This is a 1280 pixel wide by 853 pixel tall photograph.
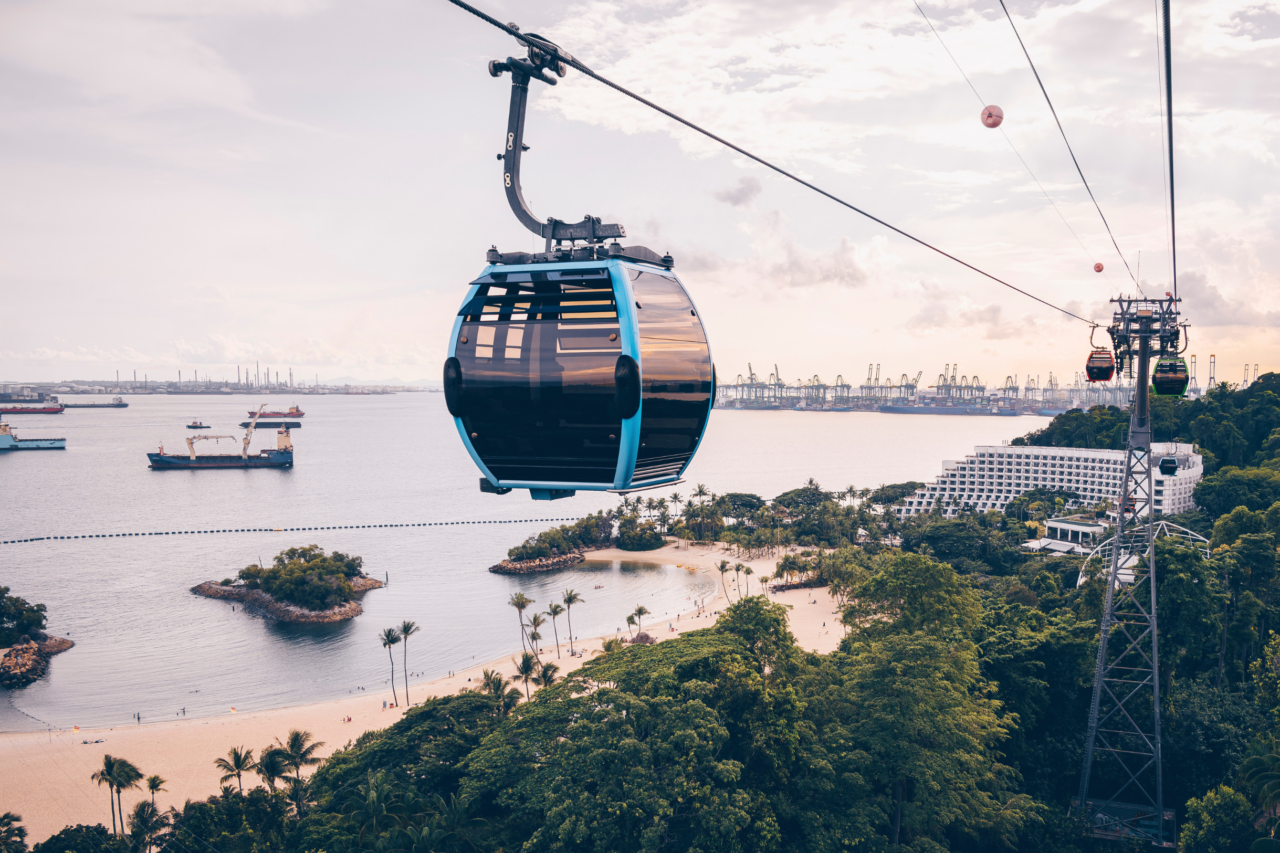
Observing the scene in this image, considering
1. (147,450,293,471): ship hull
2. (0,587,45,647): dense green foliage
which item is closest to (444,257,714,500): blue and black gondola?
(0,587,45,647): dense green foliage

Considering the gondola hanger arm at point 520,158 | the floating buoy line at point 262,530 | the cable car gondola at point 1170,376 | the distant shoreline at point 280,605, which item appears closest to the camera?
the gondola hanger arm at point 520,158

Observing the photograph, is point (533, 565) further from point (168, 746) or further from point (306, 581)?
point (168, 746)

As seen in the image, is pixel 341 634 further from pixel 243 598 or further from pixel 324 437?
pixel 324 437

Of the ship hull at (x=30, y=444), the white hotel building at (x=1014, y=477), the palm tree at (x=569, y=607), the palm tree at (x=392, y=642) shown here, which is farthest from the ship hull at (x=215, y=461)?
the white hotel building at (x=1014, y=477)

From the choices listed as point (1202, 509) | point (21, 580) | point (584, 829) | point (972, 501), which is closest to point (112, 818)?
point (584, 829)

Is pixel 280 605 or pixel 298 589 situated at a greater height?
pixel 298 589

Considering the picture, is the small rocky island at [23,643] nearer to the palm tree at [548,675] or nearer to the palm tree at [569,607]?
the palm tree at [569,607]

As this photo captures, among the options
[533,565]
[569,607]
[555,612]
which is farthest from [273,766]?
[533,565]
